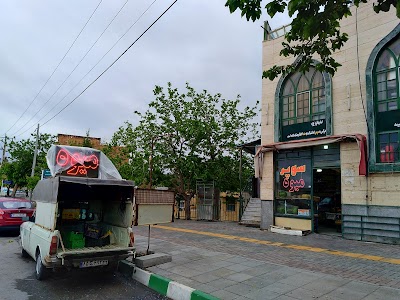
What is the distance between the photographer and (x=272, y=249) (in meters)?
9.18

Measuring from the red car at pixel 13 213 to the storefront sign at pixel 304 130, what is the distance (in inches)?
441

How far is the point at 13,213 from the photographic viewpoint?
485 inches

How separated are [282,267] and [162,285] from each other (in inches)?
108

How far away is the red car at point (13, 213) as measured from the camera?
12.1m

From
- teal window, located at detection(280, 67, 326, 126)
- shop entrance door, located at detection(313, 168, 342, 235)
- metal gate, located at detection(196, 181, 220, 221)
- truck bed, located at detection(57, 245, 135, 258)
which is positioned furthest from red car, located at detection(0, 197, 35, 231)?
shop entrance door, located at detection(313, 168, 342, 235)

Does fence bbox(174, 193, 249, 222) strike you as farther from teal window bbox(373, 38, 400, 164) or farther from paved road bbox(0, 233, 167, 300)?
paved road bbox(0, 233, 167, 300)

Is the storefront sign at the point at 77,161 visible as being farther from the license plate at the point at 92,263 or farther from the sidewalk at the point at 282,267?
the sidewalk at the point at 282,267

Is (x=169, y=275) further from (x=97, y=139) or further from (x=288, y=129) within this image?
(x=97, y=139)

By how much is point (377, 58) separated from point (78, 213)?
1135cm

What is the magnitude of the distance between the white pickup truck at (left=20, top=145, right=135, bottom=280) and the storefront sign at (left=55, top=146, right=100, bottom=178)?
460 mm

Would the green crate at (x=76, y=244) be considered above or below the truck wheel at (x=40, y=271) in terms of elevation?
above

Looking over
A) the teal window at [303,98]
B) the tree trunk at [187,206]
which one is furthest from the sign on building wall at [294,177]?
the tree trunk at [187,206]

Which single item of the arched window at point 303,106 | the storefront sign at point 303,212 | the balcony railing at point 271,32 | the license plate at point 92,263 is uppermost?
the balcony railing at point 271,32

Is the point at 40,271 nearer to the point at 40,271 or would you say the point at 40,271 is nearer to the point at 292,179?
the point at 40,271
